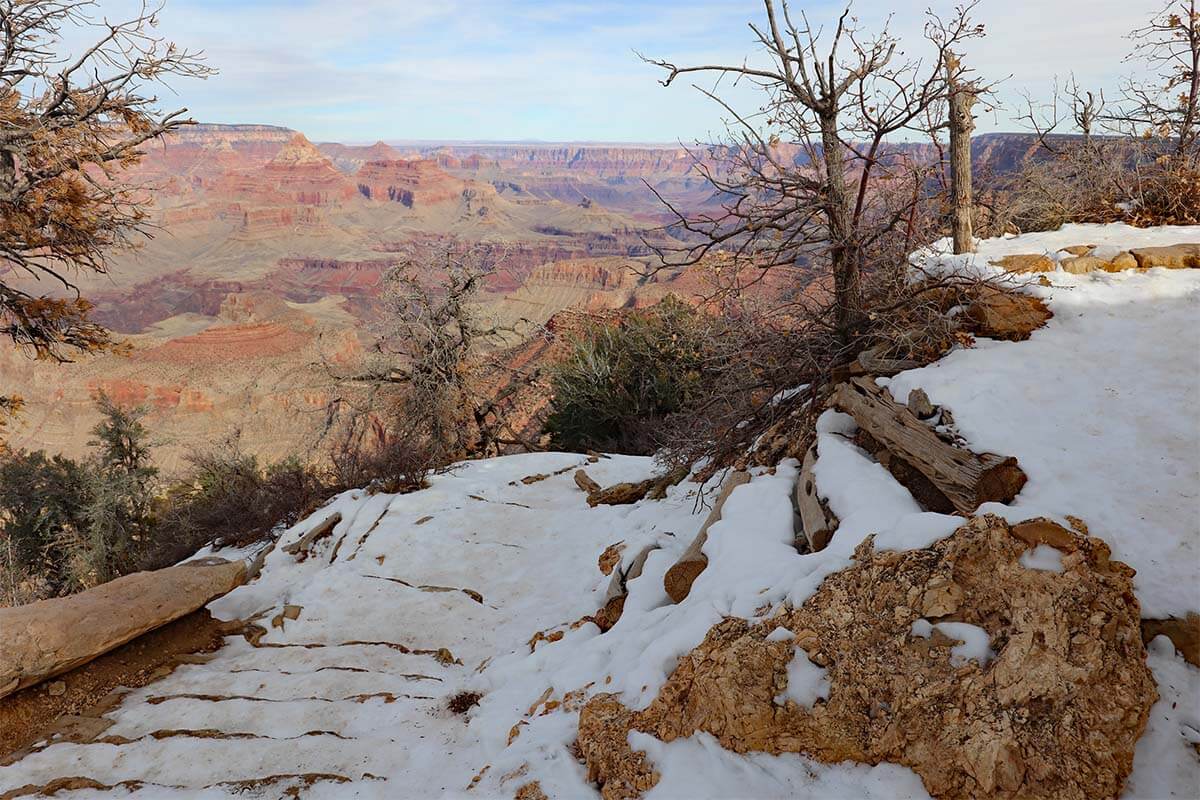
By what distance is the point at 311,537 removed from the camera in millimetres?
9281

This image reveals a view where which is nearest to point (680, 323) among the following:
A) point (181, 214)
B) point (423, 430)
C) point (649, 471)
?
point (649, 471)

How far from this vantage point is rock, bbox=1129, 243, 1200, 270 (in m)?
5.29

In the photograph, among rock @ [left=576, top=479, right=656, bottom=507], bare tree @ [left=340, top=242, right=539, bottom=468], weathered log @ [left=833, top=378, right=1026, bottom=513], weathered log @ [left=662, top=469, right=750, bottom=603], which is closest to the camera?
weathered log @ [left=833, top=378, right=1026, bottom=513]

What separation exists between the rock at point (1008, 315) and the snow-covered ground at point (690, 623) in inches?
6.0

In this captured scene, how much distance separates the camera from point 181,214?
16512 centimetres

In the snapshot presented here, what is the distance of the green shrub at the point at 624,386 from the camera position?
14.2m

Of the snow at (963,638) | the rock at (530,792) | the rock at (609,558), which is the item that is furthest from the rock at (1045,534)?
the rock at (609,558)

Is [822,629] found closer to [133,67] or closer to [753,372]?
[753,372]

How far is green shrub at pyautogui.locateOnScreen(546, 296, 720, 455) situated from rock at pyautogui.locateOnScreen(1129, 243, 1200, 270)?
8345mm

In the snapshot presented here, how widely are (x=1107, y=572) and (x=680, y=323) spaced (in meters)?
12.2

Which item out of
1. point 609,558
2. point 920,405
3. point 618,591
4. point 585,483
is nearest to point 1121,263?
point 920,405

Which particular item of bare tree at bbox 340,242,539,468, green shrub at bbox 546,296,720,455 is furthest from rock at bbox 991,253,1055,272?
bare tree at bbox 340,242,539,468

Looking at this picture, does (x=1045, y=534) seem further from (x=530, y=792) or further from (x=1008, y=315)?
(x=530, y=792)

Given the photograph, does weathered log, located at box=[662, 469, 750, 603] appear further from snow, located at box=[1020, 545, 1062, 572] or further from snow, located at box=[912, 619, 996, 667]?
snow, located at box=[1020, 545, 1062, 572]
